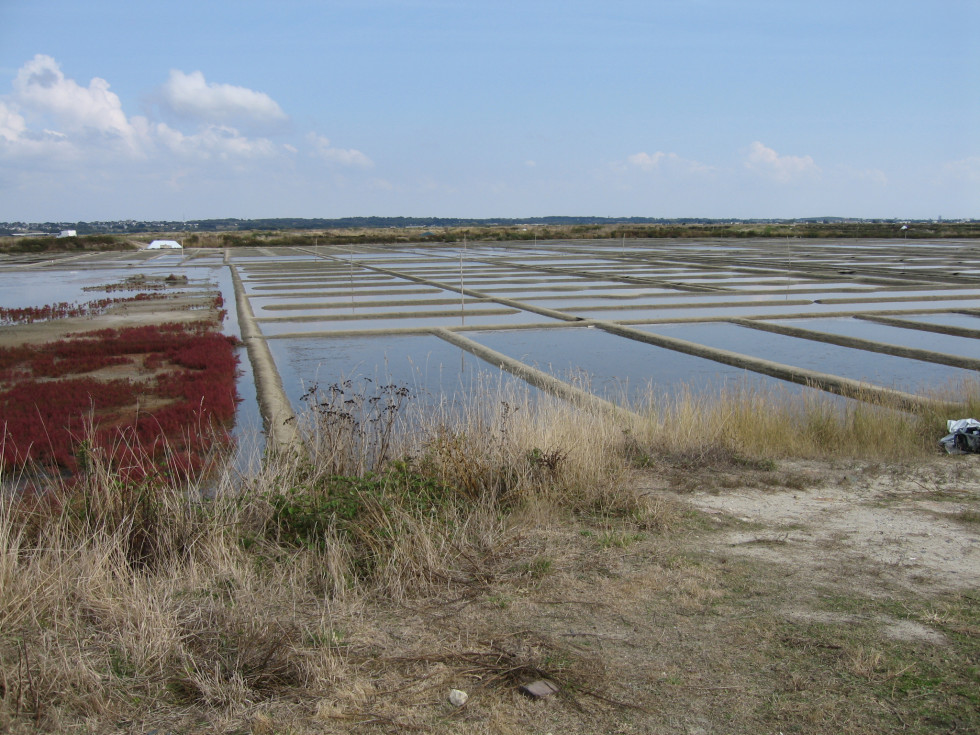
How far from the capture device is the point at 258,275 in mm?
26625

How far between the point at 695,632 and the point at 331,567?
1.50 m

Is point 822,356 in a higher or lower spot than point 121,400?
higher

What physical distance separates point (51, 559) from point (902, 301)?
1706 cm

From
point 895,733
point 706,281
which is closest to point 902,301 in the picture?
Answer: point 706,281

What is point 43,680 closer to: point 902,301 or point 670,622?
point 670,622

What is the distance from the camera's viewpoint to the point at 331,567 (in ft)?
11.5

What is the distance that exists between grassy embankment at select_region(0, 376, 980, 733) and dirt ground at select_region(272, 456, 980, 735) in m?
0.02

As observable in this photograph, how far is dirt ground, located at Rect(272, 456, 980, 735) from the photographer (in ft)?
8.50

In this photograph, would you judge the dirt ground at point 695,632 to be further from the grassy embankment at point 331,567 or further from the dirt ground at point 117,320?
the dirt ground at point 117,320

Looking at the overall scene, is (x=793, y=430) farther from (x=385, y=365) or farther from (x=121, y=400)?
(x=121, y=400)

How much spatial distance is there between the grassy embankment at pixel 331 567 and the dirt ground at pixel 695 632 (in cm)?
2

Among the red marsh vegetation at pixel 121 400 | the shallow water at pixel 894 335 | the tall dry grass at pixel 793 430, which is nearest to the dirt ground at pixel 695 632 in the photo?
the tall dry grass at pixel 793 430

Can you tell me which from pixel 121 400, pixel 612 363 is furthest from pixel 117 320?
pixel 612 363

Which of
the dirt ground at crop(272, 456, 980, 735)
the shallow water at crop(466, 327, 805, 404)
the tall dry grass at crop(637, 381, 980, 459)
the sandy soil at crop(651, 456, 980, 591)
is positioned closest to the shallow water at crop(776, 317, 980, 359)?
the shallow water at crop(466, 327, 805, 404)
